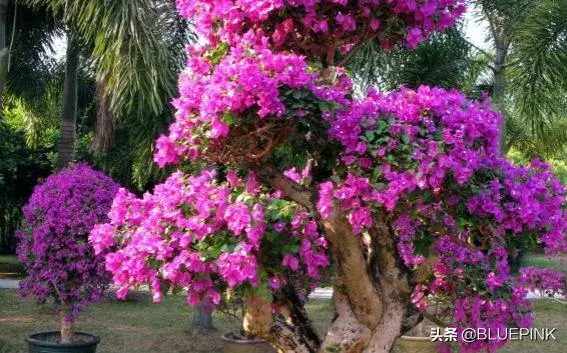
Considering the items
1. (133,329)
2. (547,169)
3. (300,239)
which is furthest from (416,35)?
(133,329)

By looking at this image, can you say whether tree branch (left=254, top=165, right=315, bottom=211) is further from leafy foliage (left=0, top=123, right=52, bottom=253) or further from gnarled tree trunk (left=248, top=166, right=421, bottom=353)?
leafy foliage (left=0, top=123, right=52, bottom=253)

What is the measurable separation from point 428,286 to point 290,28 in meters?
1.65

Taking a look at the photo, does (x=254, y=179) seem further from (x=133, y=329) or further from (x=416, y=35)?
(x=133, y=329)

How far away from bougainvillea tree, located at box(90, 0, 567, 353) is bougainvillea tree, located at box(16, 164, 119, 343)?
295cm

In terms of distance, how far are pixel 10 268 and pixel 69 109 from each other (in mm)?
9147

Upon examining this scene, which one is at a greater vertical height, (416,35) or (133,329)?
(416,35)

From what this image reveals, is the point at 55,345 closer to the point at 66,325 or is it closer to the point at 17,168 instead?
the point at 66,325

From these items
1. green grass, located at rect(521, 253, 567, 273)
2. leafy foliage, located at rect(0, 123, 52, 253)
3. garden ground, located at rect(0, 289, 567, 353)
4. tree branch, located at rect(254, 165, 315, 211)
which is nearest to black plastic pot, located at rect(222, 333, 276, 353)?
garden ground, located at rect(0, 289, 567, 353)

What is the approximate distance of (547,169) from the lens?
3785 mm

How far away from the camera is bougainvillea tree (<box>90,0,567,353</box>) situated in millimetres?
3240

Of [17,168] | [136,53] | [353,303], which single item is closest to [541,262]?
[17,168]

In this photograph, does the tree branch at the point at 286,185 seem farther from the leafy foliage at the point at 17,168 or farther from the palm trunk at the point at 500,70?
the leafy foliage at the point at 17,168

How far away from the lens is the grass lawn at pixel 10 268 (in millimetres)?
15273

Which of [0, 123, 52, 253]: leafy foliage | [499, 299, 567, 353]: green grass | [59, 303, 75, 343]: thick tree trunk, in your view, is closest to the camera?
[59, 303, 75, 343]: thick tree trunk
